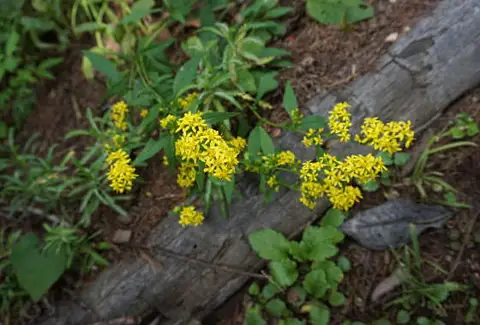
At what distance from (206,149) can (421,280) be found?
137 cm

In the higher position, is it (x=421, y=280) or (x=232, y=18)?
(x=232, y=18)

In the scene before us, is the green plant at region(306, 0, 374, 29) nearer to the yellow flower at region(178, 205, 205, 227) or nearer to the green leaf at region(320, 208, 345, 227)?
the green leaf at region(320, 208, 345, 227)

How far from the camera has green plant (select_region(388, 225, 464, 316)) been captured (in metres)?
2.29

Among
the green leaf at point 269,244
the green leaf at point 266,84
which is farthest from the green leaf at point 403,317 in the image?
the green leaf at point 266,84

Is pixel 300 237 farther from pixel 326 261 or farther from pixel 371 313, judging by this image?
pixel 371 313

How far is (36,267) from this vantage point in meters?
2.75

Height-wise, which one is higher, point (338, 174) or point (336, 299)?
point (338, 174)

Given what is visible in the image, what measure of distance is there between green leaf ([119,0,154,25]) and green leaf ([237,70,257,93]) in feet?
2.45

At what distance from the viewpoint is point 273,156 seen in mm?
2170

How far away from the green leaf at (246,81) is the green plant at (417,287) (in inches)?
43.4

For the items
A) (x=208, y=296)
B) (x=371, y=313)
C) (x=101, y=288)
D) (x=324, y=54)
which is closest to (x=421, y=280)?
(x=371, y=313)

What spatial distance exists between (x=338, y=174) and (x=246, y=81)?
86 centimetres

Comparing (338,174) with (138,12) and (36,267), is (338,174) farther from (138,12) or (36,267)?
(36,267)

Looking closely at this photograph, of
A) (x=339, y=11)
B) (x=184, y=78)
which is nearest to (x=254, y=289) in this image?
(x=184, y=78)
